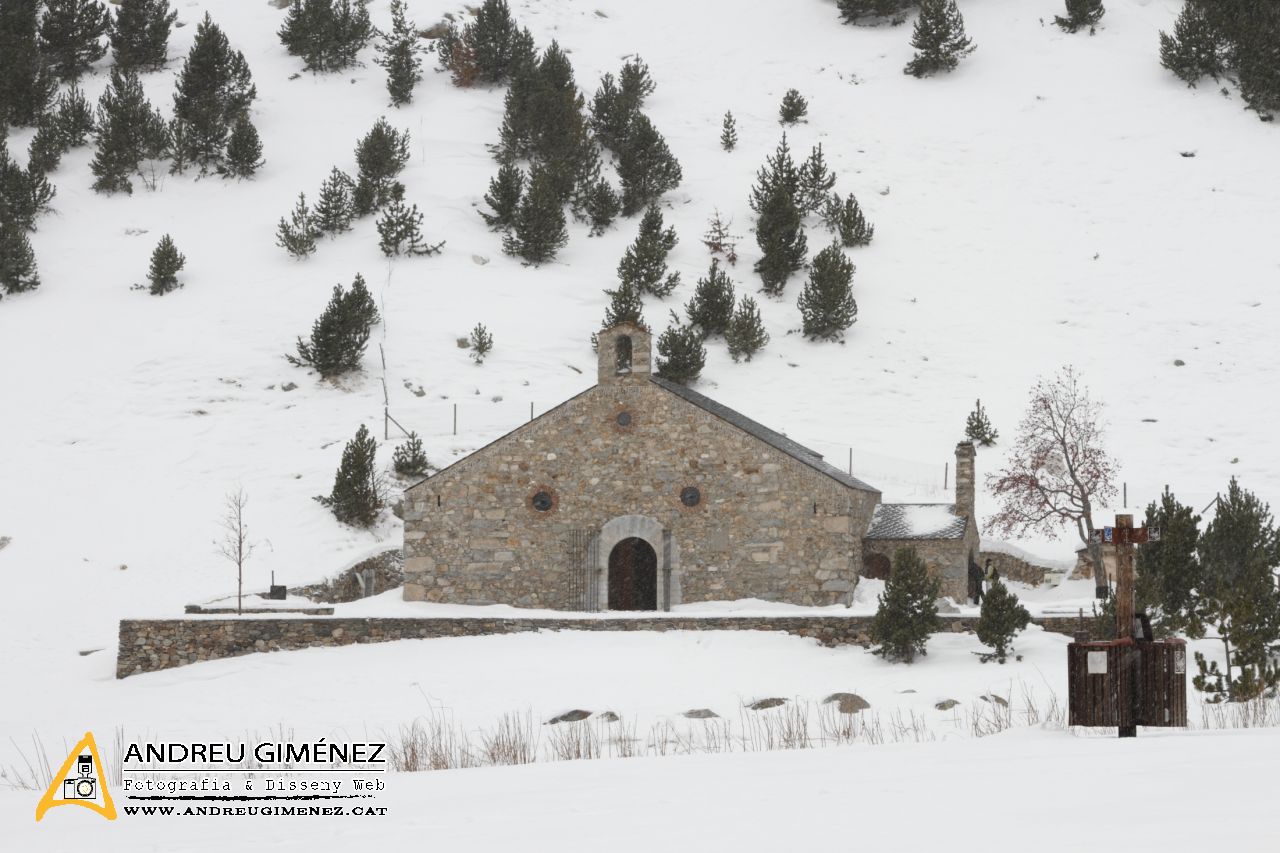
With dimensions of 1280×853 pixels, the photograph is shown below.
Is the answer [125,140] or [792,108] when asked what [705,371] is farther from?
[125,140]

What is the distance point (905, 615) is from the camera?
899 inches

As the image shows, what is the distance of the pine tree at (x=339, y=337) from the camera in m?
43.5

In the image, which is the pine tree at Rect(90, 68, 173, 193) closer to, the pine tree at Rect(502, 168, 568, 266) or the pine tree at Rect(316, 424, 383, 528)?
the pine tree at Rect(502, 168, 568, 266)

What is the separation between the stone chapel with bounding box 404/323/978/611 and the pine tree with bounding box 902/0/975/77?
4274cm

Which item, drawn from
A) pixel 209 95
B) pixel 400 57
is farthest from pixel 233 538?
pixel 400 57

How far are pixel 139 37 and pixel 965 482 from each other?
51.4 meters

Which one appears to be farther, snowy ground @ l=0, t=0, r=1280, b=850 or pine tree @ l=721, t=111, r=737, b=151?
pine tree @ l=721, t=111, r=737, b=151

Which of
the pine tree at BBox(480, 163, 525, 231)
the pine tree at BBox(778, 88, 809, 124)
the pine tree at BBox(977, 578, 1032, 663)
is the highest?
the pine tree at BBox(778, 88, 809, 124)

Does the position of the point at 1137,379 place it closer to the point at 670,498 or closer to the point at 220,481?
the point at 670,498

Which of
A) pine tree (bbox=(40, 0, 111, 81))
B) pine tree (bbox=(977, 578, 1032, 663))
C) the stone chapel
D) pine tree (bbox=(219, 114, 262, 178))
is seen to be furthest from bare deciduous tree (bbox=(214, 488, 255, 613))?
pine tree (bbox=(40, 0, 111, 81))

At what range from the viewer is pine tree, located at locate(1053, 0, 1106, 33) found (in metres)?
67.8

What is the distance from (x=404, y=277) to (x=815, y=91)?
2712 centimetres

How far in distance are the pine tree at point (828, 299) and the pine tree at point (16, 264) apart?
95.8 ft

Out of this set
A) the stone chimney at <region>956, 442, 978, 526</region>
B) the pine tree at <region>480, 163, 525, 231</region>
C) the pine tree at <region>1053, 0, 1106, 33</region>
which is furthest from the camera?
the pine tree at <region>1053, 0, 1106, 33</region>
